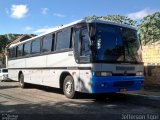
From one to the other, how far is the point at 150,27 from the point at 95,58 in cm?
4069

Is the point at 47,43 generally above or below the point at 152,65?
above

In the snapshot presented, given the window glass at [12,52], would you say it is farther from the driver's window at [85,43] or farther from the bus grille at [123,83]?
the bus grille at [123,83]

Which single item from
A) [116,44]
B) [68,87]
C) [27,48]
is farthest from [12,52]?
[116,44]

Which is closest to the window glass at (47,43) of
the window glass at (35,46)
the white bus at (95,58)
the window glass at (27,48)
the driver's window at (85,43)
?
the white bus at (95,58)

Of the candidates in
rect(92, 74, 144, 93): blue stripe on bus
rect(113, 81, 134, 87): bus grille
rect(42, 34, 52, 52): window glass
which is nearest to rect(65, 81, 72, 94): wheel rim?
rect(92, 74, 144, 93): blue stripe on bus

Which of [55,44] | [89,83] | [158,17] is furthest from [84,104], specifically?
[158,17]

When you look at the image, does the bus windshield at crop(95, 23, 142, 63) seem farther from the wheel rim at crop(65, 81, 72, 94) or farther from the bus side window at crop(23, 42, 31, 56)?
the bus side window at crop(23, 42, 31, 56)

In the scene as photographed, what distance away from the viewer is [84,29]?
12.7m

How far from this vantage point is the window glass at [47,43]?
53.0ft

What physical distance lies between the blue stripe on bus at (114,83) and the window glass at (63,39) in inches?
105

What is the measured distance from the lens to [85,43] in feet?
41.3

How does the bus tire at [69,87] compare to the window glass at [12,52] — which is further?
the window glass at [12,52]

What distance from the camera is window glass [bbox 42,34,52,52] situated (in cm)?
1614

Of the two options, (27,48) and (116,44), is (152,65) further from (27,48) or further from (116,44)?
(27,48)
